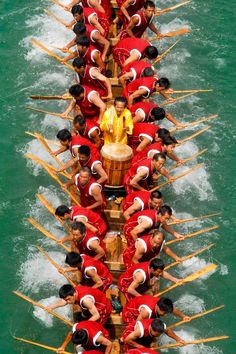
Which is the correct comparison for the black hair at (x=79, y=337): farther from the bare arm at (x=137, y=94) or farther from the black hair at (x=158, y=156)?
the bare arm at (x=137, y=94)

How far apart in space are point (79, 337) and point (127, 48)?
6.66 metres

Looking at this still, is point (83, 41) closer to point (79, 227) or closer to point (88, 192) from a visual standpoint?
point (88, 192)

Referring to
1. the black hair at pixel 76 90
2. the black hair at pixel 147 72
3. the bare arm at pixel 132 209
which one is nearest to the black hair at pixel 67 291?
the bare arm at pixel 132 209

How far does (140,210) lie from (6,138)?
643 cm

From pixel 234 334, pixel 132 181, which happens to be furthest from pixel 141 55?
pixel 234 334

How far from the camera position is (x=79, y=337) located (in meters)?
9.73

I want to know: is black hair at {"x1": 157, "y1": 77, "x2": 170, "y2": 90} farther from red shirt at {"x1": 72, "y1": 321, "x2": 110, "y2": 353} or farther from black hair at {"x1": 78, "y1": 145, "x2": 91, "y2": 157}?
red shirt at {"x1": 72, "y1": 321, "x2": 110, "y2": 353}

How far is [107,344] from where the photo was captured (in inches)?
395

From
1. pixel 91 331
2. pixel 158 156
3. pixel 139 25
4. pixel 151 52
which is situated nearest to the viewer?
pixel 91 331

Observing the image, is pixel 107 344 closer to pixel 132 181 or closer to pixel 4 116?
pixel 132 181

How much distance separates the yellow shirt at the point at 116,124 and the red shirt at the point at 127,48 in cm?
192

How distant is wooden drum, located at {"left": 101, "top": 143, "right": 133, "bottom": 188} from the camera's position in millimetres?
12617


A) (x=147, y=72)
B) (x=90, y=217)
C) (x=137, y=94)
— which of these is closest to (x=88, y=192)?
(x=90, y=217)

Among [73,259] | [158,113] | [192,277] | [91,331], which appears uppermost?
[158,113]
